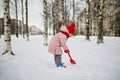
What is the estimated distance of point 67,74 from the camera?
4867mm

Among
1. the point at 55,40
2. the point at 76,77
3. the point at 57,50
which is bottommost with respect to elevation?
the point at 76,77

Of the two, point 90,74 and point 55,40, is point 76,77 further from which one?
point 55,40

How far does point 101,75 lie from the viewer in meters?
4.73

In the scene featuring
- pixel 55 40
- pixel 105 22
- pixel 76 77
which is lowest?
pixel 76 77

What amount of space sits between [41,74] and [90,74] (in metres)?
1.49

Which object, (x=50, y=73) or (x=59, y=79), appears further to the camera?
(x=50, y=73)

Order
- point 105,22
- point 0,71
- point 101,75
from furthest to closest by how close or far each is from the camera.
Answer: point 105,22 < point 0,71 < point 101,75

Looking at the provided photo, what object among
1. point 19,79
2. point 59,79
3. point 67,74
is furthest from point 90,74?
point 19,79

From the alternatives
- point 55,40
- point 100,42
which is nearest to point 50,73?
point 55,40

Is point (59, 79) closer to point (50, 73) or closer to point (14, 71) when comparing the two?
point (50, 73)

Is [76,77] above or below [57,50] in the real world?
below

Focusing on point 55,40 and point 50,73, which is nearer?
point 50,73

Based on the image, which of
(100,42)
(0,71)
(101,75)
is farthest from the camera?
(100,42)

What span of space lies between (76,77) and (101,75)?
0.77 m
